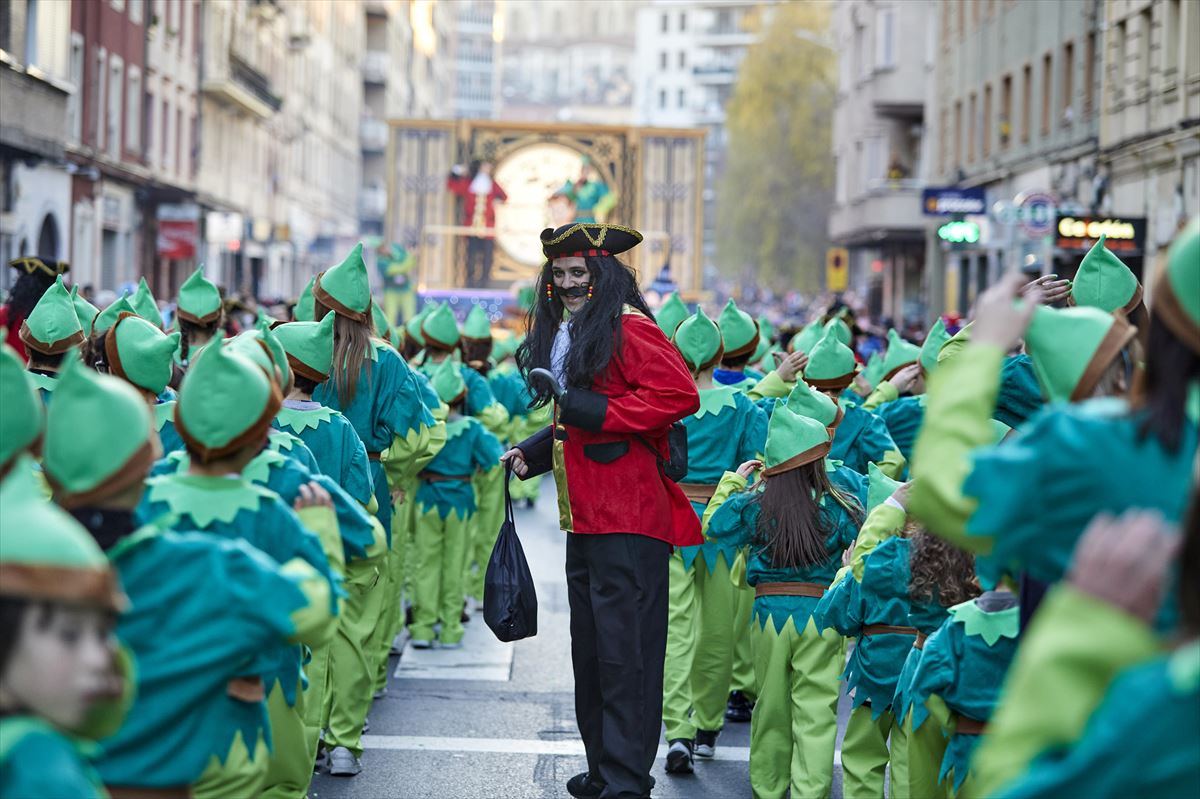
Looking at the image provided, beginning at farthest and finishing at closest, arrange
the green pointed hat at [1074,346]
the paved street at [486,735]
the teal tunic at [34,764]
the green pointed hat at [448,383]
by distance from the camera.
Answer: the green pointed hat at [448,383], the paved street at [486,735], the green pointed hat at [1074,346], the teal tunic at [34,764]

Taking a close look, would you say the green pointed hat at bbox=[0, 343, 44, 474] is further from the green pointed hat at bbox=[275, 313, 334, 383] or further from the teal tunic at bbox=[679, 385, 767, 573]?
the teal tunic at bbox=[679, 385, 767, 573]

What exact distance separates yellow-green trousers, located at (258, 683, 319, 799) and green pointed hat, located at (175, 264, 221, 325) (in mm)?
4878

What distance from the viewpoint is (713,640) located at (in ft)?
28.7

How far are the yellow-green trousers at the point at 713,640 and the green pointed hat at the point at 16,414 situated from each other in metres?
5.03

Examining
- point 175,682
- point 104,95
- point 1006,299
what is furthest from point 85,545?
point 104,95

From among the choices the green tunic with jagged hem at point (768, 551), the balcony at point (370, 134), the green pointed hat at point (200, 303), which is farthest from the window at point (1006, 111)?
the balcony at point (370, 134)

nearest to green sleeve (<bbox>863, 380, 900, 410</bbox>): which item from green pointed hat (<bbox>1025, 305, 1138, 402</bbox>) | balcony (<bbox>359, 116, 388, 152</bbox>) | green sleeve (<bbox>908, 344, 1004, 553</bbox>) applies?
green pointed hat (<bbox>1025, 305, 1138, 402</bbox>)

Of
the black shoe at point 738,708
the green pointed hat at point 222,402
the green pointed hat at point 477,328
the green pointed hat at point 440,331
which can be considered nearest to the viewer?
the green pointed hat at point 222,402

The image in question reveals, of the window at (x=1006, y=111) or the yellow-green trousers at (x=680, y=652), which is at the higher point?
the window at (x=1006, y=111)

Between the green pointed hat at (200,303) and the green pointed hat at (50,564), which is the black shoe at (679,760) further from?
the green pointed hat at (50,564)

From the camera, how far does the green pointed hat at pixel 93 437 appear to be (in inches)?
150

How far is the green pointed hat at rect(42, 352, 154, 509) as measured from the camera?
3.81 m

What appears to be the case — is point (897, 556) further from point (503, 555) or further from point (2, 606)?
point (2, 606)

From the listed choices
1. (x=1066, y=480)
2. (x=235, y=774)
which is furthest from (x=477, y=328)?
(x=1066, y=480)
